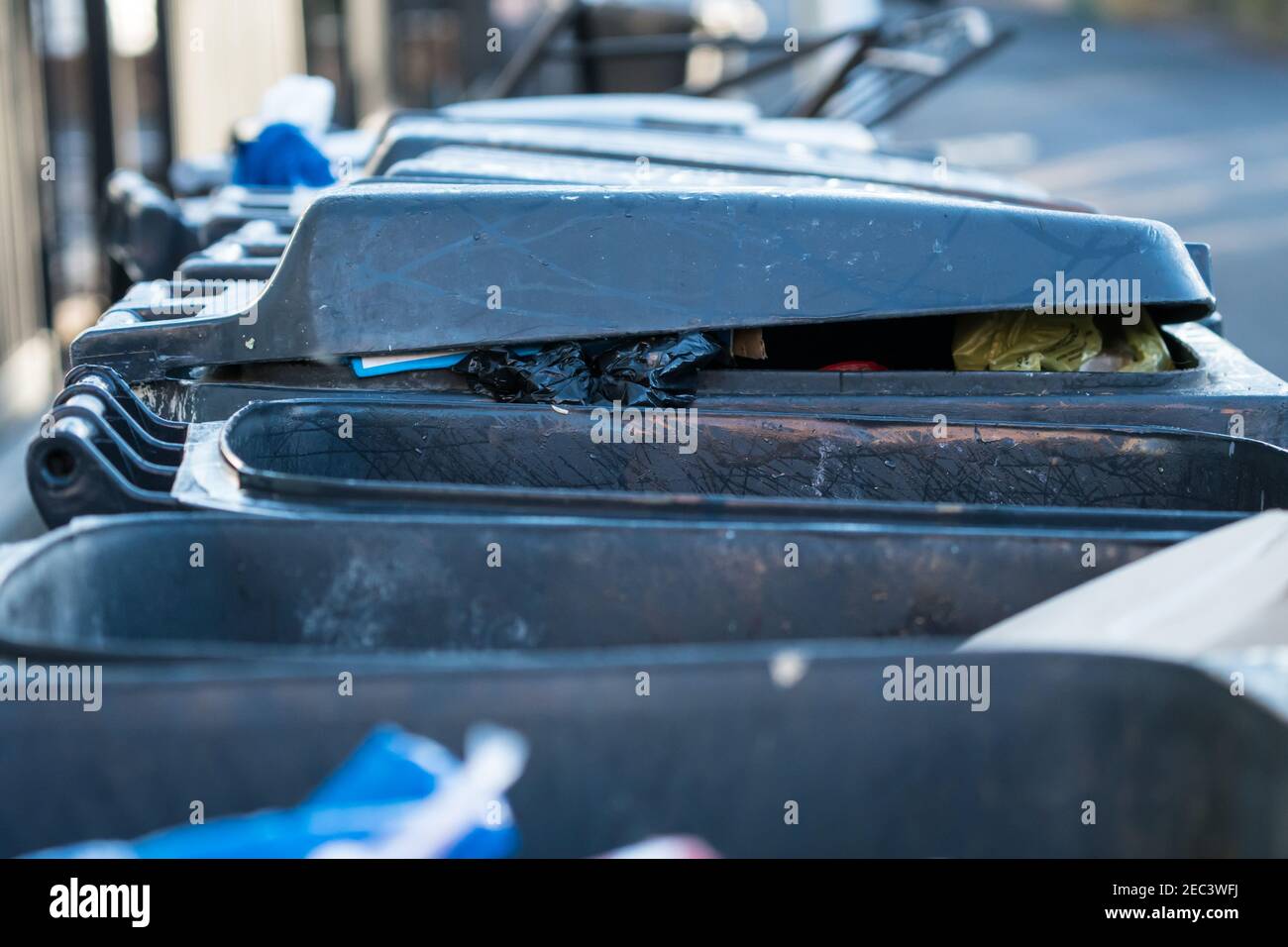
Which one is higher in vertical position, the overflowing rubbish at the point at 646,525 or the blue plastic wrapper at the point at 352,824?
the overflowing rubbish at the point at 646,525

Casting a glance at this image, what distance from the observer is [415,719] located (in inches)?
50.8

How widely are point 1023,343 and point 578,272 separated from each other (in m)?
0.81

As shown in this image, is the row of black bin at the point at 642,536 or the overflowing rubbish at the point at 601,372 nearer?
the row of black bin at the point at 642,536

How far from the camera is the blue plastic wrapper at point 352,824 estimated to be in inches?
46.2

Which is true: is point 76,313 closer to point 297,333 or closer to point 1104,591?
point 297,333

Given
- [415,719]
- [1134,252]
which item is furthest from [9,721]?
[1134,252]

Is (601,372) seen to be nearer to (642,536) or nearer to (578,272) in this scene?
(578,272)

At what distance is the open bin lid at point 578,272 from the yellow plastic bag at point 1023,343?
133 millimetres

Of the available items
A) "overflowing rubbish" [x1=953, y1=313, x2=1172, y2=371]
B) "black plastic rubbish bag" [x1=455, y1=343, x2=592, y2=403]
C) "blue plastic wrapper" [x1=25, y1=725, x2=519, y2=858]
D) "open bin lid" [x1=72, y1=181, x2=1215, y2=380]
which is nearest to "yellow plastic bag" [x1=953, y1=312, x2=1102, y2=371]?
"overflowing rubbish" [x1=953, y1=313, x2=1172, y2=371]

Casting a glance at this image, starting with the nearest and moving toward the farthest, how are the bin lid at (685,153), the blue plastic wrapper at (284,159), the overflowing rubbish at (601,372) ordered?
1. the overflowing rubbish at (601,372)
2. the bin lid at (685,153)
3. the blue plastic wrapper at (284,159)

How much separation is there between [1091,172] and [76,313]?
8711 millimetres

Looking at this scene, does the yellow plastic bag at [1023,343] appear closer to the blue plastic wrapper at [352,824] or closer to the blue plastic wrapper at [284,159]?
the blue plastic wrapper at [352,824]

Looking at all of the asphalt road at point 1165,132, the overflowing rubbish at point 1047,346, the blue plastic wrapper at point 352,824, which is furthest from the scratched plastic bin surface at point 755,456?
the asphalt road at point 1165,132

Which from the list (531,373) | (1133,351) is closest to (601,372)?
(531,373)
